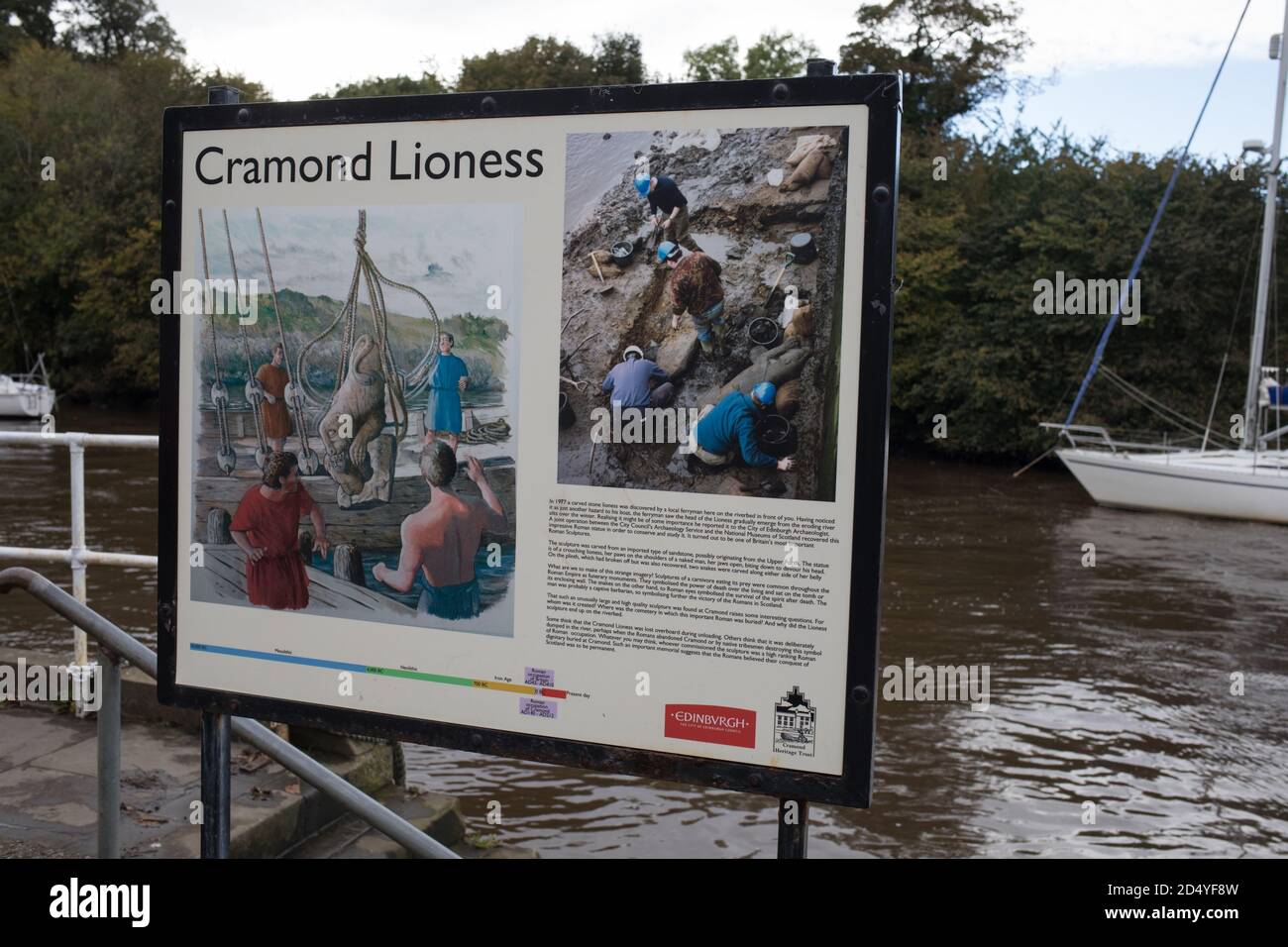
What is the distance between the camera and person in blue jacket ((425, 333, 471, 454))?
2.43 metres

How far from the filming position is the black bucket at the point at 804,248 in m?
2.13

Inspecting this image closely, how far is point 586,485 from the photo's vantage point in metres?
2.32

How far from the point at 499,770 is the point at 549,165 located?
221 inches

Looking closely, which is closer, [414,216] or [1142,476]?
[414,216]

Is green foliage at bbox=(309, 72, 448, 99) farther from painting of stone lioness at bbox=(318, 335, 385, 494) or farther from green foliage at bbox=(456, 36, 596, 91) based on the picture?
painting of stone lioness at bbox=(318, 335, 385, 494)

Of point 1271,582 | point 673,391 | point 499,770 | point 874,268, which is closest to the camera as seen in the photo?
point 874,268

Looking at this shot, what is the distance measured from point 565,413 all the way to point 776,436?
42 cm

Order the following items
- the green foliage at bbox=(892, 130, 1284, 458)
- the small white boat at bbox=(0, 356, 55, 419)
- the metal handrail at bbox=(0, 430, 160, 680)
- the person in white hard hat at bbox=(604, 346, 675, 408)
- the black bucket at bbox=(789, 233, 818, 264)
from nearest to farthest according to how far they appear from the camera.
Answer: the black bucket at bbox=(789, 233, 818, 264) → the person in white hard hat at bbox=(604, 346, 675, 408) → the metal handrail at bbox=(0, 430, 160, 680) → the green foliage at bbox=(892, 130, 1284, 458) → the small white boat at bbox=(0, 356, 55, 419)

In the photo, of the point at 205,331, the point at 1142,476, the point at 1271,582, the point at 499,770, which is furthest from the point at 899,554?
the point at 205,331

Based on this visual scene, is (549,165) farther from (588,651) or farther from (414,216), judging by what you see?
(588,651)

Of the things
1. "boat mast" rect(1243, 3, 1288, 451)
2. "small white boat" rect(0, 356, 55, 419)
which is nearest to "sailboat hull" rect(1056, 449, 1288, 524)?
"boat mast" rect(1243, 3, 1288, 451)

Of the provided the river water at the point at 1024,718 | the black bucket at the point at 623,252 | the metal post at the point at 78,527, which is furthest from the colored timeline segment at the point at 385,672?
the river water at the point at 1024,718

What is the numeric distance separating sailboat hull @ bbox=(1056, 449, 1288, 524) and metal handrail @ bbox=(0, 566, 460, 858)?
830 inches

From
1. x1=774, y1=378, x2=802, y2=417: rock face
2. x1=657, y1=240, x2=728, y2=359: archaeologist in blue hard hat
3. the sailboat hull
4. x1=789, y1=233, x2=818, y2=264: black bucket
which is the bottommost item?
the sailboat hull
